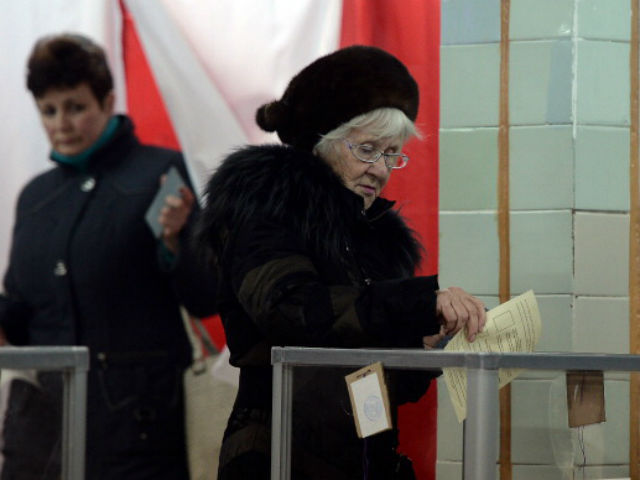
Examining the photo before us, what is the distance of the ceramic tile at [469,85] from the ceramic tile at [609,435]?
46.0 inches

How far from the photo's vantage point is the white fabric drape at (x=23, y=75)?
2.41 meters

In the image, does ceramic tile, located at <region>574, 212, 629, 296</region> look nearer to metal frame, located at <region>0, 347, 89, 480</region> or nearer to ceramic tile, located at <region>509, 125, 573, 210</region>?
ceramic tile, located at <region>509, 125, 573, 210</region>

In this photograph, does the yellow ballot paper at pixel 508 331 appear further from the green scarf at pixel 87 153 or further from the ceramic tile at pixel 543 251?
the green scarf at pixel 87 153

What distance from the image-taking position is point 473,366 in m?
1.27

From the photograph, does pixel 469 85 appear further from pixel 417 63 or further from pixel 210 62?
pixel 210 62

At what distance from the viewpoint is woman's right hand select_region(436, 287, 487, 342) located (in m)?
1.49

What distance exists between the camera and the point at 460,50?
2.46 m

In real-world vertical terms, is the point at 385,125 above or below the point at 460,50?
below

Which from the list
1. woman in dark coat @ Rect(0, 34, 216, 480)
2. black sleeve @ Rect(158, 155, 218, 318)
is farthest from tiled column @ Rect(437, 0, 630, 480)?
woman in dark coat @ Rect(0, 34, 216, 480)

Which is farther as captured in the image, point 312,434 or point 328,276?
point 328,276

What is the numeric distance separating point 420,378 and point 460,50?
1281 mm

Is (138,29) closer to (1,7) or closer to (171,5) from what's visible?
(171,5)

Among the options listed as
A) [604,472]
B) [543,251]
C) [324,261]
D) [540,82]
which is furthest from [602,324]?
[604,472]

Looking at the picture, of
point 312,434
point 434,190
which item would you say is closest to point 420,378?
point 312,434
